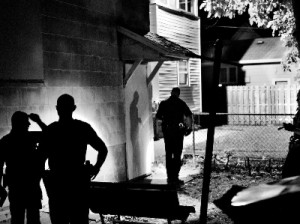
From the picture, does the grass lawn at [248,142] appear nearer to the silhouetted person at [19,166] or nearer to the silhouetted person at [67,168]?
the silhouetted person at [19,166]

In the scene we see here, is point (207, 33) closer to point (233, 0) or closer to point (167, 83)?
point (167, 83)

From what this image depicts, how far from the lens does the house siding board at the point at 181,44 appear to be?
21.3 metres

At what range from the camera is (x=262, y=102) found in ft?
85.5

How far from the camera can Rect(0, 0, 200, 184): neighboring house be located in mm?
7348

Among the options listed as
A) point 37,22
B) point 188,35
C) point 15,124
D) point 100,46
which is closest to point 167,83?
point 188,35

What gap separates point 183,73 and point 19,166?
18.4 meters

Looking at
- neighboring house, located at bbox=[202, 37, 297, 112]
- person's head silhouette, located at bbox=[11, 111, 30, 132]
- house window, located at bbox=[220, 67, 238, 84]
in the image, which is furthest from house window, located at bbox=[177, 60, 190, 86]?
person's head silhouette, located at bbox=[11, 111, 30, 132]

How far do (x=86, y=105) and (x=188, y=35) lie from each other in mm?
15476

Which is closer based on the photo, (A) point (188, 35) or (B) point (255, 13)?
(B) point (255, 13)

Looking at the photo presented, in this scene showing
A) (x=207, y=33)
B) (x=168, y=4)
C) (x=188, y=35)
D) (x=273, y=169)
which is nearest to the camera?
(x=273, y=169)

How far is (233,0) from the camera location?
47.8 feet

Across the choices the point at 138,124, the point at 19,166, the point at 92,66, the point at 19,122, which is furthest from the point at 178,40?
the point at 19,166

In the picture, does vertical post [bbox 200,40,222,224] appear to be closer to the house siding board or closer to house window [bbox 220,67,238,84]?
the house siding board

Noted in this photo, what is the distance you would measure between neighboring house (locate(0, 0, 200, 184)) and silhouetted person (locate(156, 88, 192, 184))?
95cm
